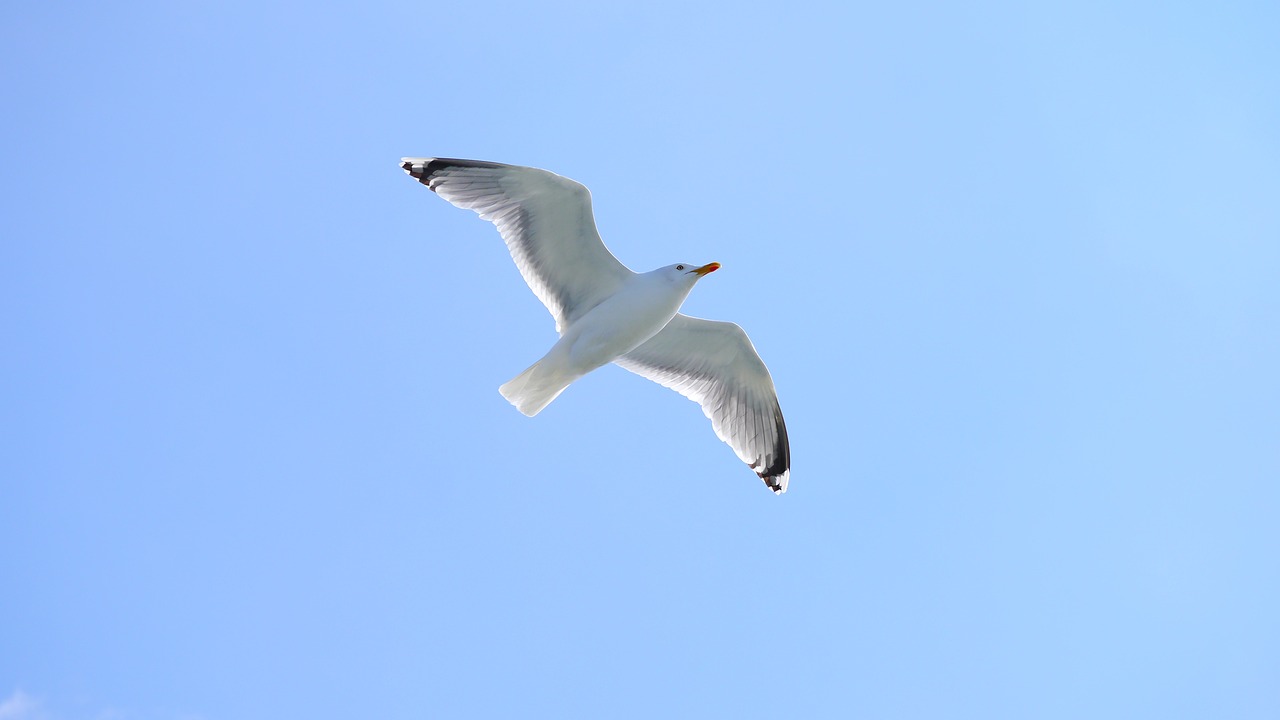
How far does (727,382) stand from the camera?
10000 mm

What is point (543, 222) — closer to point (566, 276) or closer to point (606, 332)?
point (566, 276)

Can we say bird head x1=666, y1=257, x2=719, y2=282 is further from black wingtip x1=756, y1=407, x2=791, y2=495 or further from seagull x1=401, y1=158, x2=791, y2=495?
black wingtip x1=756, y1=407, x2=791, y2=495

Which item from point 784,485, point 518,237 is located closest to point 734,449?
point 784,485

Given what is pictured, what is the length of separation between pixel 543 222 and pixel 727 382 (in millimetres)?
2260

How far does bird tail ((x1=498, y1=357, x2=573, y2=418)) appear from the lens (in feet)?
28.6

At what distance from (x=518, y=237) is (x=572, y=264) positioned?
1.57 feet

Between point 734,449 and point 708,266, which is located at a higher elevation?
point 708,266

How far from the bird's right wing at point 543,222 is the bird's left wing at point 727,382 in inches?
33.2

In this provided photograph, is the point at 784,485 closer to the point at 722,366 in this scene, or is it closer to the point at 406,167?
the point at 722,366

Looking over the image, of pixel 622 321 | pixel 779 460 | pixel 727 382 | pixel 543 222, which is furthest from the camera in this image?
pixel 779 460

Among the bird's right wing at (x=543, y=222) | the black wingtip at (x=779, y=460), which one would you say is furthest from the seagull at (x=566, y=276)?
the black wingtip at (x=779, y=460)

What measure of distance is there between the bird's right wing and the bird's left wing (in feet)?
2.77

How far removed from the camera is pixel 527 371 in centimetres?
873

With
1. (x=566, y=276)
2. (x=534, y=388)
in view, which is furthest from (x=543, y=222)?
(x=534, y=388)
